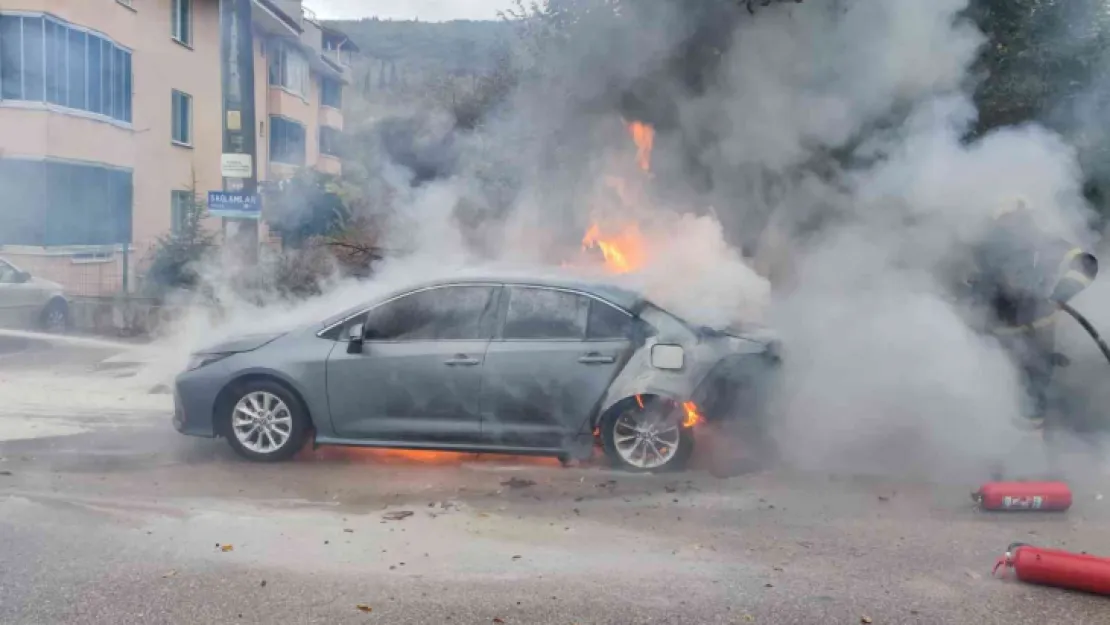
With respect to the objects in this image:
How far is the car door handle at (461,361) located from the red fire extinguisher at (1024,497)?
320cm

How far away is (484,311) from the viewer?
6.32 meters

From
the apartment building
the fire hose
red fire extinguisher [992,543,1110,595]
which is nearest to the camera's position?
red fire extinguisher [992,543,1110,595]

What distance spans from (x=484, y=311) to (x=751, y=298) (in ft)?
6.89

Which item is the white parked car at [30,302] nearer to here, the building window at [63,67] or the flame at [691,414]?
the building window at [63,67]

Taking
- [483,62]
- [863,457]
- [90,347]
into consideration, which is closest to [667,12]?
[483,62]

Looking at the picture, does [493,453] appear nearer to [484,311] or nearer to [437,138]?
[484,311]

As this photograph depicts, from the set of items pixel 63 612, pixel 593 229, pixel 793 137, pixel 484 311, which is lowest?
pixel 63 612

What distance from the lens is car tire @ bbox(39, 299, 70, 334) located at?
12.3 m

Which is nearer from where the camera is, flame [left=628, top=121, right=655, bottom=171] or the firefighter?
the firefighter

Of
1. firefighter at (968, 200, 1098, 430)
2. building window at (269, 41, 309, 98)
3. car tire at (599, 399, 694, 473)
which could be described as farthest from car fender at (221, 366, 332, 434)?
building window at (269, 41, 309, 98)

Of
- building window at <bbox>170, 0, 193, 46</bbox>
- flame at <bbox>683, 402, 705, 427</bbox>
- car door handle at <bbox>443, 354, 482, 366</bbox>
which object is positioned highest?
building window at <bbox>170, 0, 193, 46</bbox>

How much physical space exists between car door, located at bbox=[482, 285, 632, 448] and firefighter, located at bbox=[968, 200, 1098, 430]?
2.96m

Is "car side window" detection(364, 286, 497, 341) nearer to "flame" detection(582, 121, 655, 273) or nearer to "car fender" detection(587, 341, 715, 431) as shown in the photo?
"car fender" detection(587, 341, 715, 431)

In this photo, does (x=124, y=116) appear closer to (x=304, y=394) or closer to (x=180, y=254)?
(x=180, y=254)
